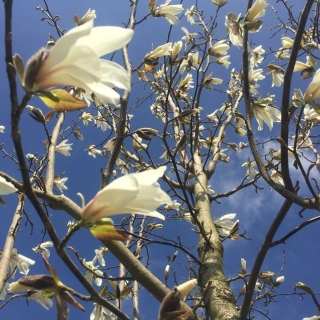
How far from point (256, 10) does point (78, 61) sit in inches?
53.7

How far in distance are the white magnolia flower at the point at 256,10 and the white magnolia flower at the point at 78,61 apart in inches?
47.9

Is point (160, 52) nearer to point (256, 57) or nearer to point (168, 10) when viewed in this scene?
point (168, 10)

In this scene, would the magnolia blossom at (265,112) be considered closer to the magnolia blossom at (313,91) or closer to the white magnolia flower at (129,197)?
the magnolia blossom at (313,91)

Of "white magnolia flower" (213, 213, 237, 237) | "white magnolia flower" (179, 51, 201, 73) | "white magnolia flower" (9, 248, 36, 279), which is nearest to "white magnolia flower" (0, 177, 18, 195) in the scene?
"white magnolia flower" (9, 248, 36, 279)

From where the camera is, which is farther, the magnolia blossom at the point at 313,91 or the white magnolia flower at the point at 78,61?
the magnolia blossom at the point at 313,91

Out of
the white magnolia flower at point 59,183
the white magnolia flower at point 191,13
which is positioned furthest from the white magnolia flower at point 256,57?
the white magnolia flower at point 59,183

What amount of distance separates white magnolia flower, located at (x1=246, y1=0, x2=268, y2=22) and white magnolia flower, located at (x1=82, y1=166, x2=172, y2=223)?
4.34ft

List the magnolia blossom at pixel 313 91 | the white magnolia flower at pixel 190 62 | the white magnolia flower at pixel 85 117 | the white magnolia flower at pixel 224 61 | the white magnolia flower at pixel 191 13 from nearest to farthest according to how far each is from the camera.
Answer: the magnolia blossom at pixel 313 91 < the white magnolia flower at pixel 190 62 < the white magnolia flower at pixel 224 61 < the white magnolia flower at pixel 85 117 < the white magnolia flower at pixel 191 13

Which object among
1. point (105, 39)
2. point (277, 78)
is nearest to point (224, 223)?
point (277, 78)

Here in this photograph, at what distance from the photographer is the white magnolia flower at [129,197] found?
2.46 ft

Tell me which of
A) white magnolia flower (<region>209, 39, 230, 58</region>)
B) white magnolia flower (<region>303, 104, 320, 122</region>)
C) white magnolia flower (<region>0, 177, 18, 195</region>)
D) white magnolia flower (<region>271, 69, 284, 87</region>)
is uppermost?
white magnolia flower (<region>209, 39, 230, 58</region>)

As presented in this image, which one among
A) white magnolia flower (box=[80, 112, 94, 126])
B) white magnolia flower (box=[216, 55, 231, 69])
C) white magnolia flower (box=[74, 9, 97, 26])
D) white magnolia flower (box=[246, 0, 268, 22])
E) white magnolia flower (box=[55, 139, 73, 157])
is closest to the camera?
white magnolia flower (box=[246, 0, 268, 22])

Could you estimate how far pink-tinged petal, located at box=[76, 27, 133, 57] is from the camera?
0.75 metres

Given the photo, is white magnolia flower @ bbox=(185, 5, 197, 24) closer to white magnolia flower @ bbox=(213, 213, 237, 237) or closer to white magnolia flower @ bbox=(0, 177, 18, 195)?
white magnolia flower @ bbox=(213, 213, 237, 237)
